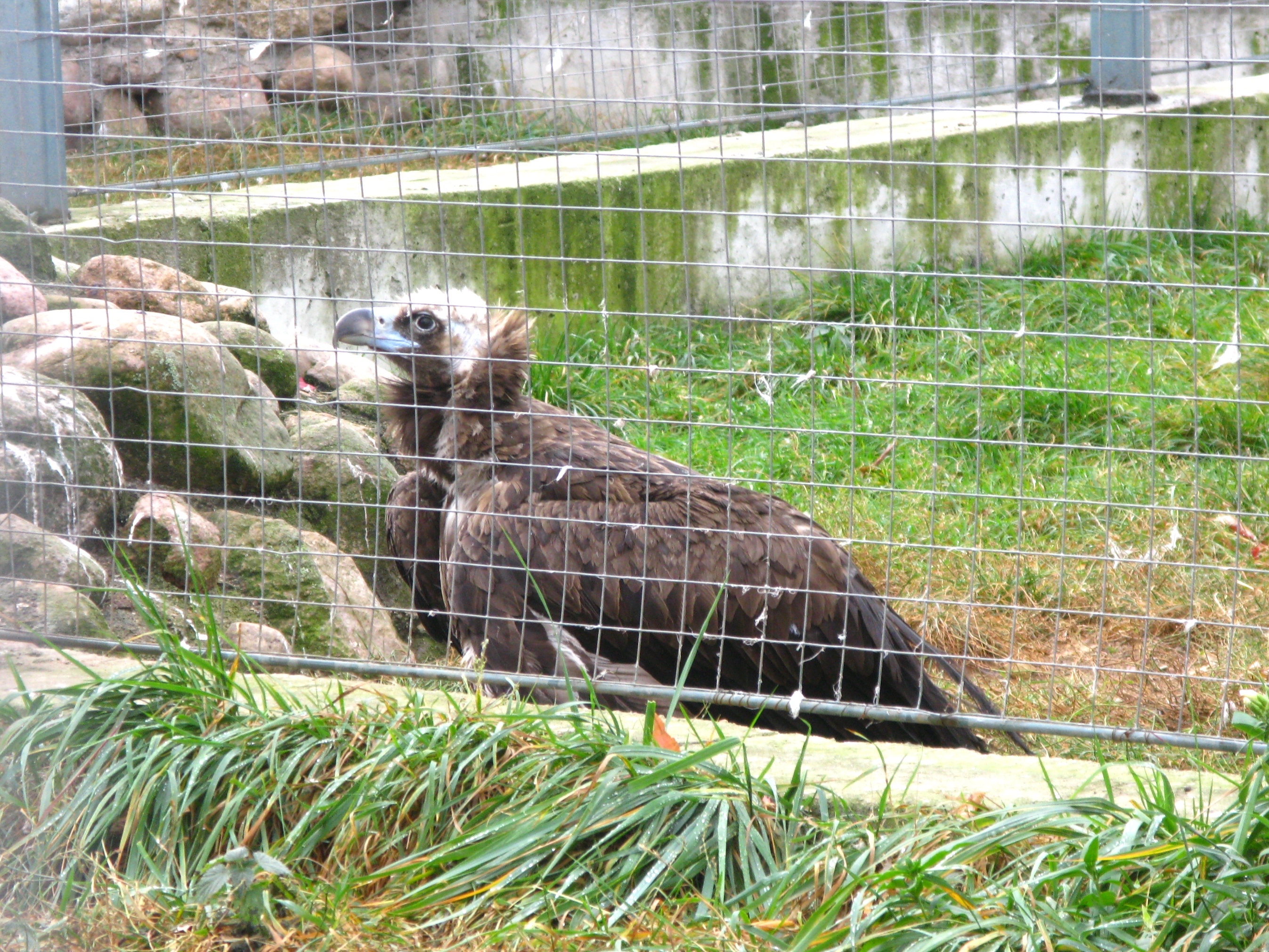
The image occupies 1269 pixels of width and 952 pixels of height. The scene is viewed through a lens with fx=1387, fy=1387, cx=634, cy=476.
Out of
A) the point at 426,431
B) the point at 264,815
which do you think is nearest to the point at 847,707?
the point at 264,815

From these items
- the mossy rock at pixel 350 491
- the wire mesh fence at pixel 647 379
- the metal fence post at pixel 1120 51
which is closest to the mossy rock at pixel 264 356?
the wire mesh fence at pixel 647 379

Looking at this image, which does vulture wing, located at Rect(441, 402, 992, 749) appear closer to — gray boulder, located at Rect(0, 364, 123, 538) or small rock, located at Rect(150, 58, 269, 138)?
gray boulder, located at Rect(0, 364, 123, 538)

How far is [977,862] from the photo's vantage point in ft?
7.79

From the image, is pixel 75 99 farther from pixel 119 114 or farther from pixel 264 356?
pixel 264 356

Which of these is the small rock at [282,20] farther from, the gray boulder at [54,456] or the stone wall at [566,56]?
the gray boulder at [54,456]

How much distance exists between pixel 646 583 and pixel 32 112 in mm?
2910

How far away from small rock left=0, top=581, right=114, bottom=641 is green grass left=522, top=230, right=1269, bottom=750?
4.18 ft

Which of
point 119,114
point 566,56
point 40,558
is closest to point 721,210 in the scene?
point 566,56

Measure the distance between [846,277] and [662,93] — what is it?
2.03m

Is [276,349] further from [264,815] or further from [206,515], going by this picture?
[264,815]

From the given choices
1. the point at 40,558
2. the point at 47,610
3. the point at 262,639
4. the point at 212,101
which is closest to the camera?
the point at 47,610

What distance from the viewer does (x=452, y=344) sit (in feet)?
13.3

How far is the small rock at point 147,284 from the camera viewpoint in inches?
185

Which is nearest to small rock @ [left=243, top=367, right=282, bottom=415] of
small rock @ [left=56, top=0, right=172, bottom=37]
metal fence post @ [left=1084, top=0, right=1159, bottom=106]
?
small rock @ [left=56, top=0, right=172, bottom=37]
